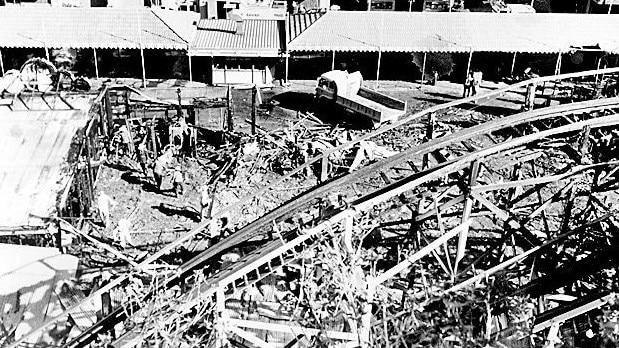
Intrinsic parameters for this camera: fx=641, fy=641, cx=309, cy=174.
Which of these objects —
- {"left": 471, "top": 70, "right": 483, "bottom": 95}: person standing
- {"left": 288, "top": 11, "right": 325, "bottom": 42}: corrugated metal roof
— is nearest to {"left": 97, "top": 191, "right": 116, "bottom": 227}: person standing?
{"left": 288, "top": 11, "right": 325, "bottom": 42}: corrugated metal roof

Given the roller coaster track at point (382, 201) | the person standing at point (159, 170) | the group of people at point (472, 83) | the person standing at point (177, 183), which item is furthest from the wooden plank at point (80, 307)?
the group of people at point (472, 83)

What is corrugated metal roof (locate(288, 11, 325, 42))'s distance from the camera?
30.7 metres

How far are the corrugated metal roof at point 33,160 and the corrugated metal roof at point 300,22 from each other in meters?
12.4

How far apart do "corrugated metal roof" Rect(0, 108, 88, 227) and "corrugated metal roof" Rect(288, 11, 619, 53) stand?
12627 mm

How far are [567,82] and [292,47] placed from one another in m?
14.6

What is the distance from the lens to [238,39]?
101ft

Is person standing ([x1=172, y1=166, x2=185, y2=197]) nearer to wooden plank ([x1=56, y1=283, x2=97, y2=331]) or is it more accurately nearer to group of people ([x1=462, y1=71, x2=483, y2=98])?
wooden plank ([x1=56, y1=283, x2=97, y2=331])

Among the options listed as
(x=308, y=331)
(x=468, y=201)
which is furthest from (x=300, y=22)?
(x=308, y=331)

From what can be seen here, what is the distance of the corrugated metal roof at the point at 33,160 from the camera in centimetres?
1558

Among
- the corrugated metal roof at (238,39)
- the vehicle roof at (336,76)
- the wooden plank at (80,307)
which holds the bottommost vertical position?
the wooden plank at (80,307)

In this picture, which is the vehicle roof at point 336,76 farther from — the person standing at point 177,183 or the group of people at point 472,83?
the person standing at point 177,183

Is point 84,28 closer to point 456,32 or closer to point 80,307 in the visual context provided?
point 456,32

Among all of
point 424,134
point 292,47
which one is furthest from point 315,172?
point 292,47

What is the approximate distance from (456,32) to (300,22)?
25.1 feet
